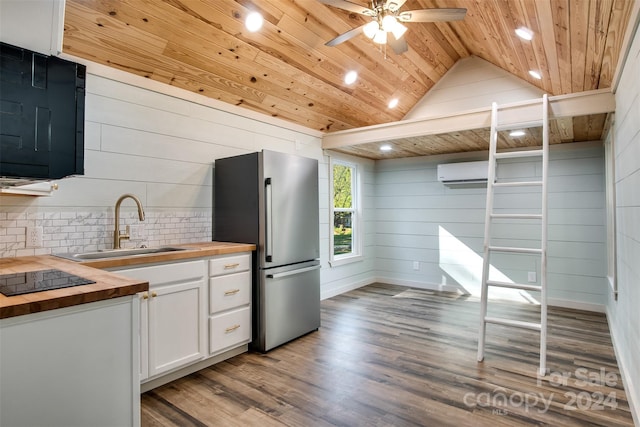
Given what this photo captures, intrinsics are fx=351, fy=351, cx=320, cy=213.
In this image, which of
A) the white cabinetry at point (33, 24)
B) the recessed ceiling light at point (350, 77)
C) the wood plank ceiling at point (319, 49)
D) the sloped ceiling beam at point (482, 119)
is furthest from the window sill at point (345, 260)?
the white cabinetry at point (33, 24)

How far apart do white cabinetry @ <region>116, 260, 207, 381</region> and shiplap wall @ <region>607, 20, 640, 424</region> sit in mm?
2610

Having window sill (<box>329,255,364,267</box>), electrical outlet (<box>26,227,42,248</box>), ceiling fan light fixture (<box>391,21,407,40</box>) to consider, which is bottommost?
window sill (<box>329,255,364,267</box>)

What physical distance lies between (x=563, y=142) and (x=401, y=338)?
3.07 metres

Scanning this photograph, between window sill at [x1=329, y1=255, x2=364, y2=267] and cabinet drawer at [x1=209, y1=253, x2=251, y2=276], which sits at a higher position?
cabinet drawer at [x1=209, y1=253, x2=251, y2=276]

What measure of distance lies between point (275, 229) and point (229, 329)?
0.86 metres

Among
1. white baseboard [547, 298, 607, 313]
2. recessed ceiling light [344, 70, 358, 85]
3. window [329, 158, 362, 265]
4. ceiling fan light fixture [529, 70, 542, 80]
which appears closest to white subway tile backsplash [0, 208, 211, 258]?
recessed ceiling light [344, 70, 358, 85]

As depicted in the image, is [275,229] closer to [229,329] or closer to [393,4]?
[229,329]

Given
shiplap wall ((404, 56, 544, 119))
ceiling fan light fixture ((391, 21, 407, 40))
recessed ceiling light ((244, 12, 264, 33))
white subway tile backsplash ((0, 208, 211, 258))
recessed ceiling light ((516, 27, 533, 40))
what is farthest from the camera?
shiplap wall ((404, 56, 544, 119))

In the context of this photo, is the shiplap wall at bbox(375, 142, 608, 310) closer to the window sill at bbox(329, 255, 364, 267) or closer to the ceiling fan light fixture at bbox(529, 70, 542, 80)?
the window sill at bbox(329, 255, 364, 267)

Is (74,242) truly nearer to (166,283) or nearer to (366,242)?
(166,283)

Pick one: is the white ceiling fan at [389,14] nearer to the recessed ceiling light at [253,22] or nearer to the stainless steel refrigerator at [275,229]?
the recessed ceiling light at [253,22]

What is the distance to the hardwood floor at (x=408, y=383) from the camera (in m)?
1.99

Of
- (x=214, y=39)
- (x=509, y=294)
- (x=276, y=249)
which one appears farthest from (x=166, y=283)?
(x=509, y=294)

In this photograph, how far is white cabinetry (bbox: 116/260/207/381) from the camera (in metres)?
2.18
